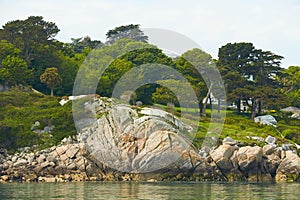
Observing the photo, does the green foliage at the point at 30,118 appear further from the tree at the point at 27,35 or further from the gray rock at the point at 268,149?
the gray rock at the point at 268,149

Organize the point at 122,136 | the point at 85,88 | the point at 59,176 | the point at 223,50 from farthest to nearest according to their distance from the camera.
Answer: the point at 223,50
the point at 85,88
the point at 122,136
the point at 59,176

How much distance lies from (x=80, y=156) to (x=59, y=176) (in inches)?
100

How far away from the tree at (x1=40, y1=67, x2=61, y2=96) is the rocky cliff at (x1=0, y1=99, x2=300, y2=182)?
1953 cm

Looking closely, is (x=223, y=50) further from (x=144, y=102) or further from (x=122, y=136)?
(x=122, y=136)

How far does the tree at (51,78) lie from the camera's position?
75375 mm

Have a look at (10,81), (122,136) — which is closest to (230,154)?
(122,136)

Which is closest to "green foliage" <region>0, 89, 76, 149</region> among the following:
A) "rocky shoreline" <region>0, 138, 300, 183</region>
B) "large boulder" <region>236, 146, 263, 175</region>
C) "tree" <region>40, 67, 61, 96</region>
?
"tree" <region>40, 67, 61, 96</region>

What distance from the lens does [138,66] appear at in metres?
81.1

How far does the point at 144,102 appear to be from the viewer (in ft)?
248

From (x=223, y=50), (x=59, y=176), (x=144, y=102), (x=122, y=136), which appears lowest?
(x=59, y=176)

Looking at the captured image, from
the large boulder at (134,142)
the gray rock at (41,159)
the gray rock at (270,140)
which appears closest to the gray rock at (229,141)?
the large boulder at (134,142)

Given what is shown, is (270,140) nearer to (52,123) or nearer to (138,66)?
(52,123)

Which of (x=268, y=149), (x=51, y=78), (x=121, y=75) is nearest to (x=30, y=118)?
(x=51, y=78)

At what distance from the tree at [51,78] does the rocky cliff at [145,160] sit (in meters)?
19.5
